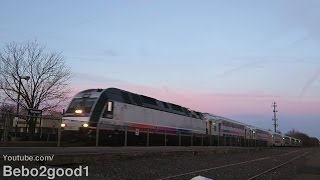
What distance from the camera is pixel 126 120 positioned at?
31.6 m

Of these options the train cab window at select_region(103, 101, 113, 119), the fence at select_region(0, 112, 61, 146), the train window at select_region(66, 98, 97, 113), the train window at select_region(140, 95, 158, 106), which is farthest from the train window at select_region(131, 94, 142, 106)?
the fence at select_region(0, 112, 61, 146)

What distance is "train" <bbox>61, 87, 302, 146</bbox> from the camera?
86.6 feet

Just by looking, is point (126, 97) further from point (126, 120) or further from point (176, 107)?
point (176, 107)

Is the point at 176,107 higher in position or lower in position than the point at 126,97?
higher

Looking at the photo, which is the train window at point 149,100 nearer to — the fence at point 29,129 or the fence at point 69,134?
the fence at point 69,134

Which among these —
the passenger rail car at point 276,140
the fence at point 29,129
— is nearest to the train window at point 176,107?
the fence at point 29,129

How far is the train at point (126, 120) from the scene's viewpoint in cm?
2640

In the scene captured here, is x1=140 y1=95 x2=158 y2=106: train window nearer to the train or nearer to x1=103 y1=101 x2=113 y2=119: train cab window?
the train

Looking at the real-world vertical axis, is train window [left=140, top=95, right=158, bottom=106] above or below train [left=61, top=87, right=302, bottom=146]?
above

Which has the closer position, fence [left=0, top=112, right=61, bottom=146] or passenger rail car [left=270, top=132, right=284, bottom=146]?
fence [left=0, top=112, right=61, bottom=146]

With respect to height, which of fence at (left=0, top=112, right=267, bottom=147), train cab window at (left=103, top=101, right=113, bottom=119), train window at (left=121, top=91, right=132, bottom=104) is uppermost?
train window at (left=121, top=91, right=132, bottom=104)

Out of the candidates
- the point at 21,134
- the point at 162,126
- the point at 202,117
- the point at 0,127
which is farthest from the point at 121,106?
the point at 202,117

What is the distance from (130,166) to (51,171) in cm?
616

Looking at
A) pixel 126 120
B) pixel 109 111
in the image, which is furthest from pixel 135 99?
pixel 109 111
